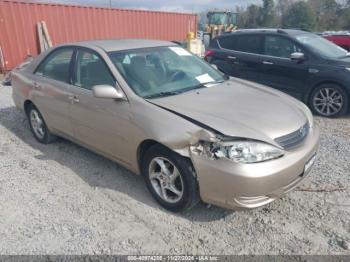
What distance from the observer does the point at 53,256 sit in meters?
2.50

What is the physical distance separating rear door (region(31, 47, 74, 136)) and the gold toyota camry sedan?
0.05 ft

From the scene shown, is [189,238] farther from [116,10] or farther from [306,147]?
[116,10]

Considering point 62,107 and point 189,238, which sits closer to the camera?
point 189,238

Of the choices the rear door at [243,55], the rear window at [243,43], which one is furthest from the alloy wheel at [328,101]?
the rear window at [243,43]

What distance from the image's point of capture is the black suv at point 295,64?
5617 mm

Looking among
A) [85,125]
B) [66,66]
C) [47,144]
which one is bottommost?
[47,144]

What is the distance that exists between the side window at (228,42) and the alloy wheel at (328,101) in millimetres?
2247

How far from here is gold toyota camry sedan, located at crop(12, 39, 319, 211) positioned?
2.52 meters

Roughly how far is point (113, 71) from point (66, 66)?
41.2 inches

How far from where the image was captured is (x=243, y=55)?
6.76m

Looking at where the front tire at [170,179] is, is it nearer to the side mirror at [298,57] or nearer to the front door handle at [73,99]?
the front door handle at [73,99]

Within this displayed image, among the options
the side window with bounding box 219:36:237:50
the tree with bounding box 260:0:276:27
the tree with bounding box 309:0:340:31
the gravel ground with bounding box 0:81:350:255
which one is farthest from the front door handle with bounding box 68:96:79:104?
the tree with bounding box 260:0:276:27

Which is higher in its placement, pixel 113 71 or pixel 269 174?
pixel 113 71

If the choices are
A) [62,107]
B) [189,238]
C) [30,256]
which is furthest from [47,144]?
[189,238]
